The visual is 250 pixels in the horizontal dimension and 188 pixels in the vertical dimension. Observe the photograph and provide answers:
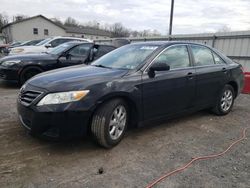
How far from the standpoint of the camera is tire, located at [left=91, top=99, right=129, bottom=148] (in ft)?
11.1

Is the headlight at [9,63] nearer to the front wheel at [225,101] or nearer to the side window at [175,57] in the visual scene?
the side window at [175,57]

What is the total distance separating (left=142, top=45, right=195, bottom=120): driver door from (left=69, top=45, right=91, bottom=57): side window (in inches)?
179

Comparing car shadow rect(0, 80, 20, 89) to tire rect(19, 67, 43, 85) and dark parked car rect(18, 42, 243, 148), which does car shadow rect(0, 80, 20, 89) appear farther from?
dark parked car rect(18, 42, 243, 148)

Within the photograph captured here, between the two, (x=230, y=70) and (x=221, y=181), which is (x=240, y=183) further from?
(x=230, y=70)

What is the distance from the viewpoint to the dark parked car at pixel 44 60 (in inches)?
295

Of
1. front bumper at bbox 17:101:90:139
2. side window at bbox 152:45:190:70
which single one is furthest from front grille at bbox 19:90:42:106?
side window at bbox 152:45:190:70

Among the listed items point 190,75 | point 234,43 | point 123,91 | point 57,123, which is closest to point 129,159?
point 123,91

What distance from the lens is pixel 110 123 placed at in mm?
Answer: 3523

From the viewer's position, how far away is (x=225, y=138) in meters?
4.26

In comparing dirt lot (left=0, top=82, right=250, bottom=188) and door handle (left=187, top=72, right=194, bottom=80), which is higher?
door handle (left=187, top=72, right=194, bottom=80)

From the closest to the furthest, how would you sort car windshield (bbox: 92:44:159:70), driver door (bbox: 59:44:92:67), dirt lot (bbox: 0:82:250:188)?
dirt lot (bbox: 0:82:250:188)
car windshield (bbox: 92:44:159:70)
driver door (bbox: 59:44:92:67)

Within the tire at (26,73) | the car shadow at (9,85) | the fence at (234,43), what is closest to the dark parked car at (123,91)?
the tire at (26,73)

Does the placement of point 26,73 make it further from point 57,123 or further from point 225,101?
point 225,101

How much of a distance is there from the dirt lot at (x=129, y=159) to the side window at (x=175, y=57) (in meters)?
1.17
